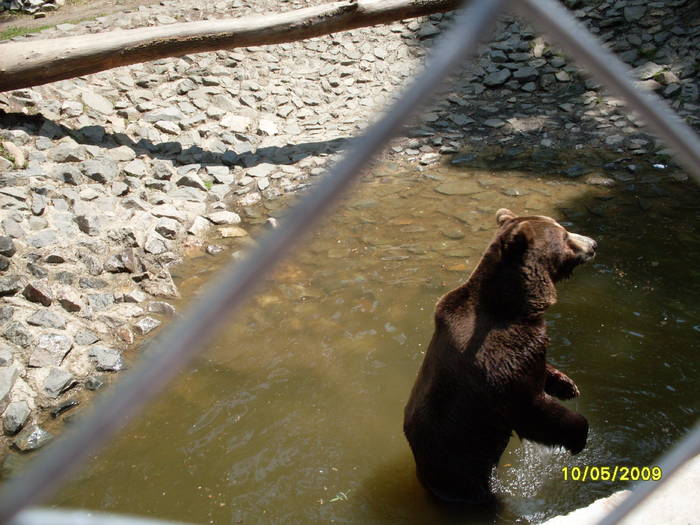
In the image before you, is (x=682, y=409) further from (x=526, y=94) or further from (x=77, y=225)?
(x=526, y=94)

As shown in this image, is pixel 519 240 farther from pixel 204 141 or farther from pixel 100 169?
pixel 204 141

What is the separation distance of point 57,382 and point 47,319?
28.9 inches

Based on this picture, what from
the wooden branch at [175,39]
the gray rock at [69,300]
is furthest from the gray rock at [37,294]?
the wooden branch at [175,39]

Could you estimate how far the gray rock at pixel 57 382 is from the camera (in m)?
5.41

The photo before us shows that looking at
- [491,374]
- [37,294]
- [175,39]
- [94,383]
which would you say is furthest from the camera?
[175,39]

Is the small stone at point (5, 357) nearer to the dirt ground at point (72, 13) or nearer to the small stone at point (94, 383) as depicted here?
the small stone at point (94, 383)

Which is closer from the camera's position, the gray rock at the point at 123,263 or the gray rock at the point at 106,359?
the gray rock at the point at 106,359

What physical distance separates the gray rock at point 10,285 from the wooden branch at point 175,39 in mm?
3371

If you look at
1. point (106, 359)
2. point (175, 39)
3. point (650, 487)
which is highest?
point (650, 487)

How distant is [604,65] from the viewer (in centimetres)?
129

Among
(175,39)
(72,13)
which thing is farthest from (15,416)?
(72,13)

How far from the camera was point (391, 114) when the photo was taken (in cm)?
100

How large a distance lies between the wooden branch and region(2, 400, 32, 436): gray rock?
4.80m

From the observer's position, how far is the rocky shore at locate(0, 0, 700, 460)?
6.11m
